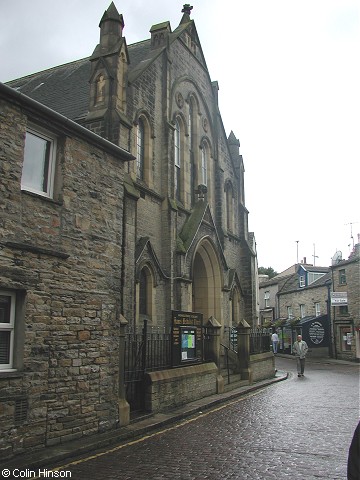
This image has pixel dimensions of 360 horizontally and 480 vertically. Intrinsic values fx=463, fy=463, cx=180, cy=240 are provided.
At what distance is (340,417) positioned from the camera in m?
10.8

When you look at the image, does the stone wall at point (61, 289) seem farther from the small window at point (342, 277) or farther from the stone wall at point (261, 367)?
the small window at point (342, 277)

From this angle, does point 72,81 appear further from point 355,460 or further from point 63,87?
point 355,460

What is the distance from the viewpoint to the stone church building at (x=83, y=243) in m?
7.71

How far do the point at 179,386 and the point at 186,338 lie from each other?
55.2 inches

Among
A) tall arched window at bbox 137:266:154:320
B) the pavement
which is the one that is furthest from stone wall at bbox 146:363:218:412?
tall arched window at bbox 137:266:154:320

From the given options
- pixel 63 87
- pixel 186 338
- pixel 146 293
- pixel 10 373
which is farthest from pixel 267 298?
pixel 10 373

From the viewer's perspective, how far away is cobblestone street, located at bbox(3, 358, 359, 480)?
662 cm

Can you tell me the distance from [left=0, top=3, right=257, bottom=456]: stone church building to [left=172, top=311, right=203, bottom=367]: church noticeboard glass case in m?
1.62

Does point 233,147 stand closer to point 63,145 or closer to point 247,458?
point 63,145

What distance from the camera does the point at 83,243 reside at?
30.6 ft

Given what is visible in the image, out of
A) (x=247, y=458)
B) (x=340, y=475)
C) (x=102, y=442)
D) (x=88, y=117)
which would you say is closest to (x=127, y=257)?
(x=88, y=117)

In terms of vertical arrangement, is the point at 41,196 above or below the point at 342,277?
below

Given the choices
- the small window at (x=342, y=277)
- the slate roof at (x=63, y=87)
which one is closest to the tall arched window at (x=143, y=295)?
the slate roof at (x=63, y=87)

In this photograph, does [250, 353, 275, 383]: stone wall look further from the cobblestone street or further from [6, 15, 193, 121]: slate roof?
[6, 15, 193, 121]: slate roof
